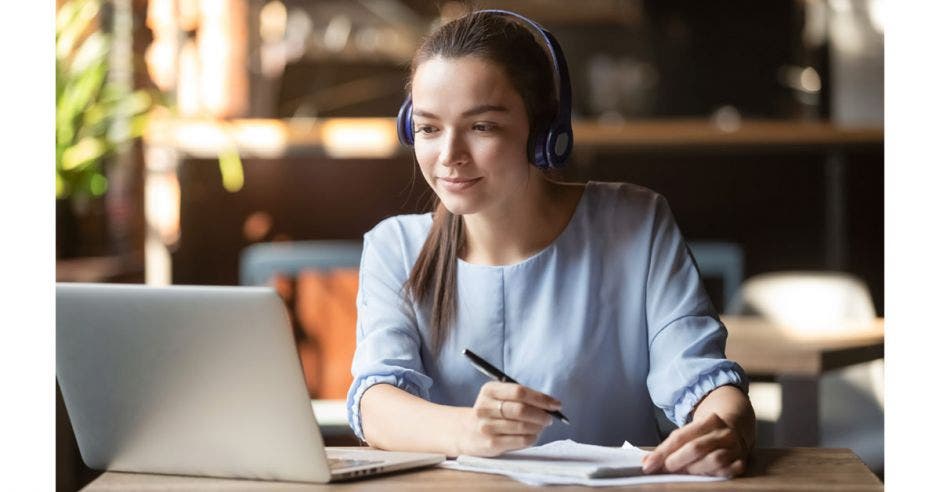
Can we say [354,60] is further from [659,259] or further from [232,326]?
[232,326]

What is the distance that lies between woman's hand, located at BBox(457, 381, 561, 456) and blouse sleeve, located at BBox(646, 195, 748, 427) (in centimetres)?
31

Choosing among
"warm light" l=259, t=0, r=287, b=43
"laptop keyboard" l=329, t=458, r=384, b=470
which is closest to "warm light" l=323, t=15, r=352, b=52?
"warm light" l=259, t=0, r=287, b=43

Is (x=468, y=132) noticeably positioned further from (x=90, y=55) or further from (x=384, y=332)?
(x=90, y=55)

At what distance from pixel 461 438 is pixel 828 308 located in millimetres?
1931

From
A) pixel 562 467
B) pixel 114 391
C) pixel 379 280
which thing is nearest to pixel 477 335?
pixel 379 280

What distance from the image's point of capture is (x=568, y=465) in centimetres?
122

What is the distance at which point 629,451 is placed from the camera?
1.30 metres

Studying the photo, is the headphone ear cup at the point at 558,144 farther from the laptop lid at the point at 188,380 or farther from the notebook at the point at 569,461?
the laptop lid at the point at 188,380

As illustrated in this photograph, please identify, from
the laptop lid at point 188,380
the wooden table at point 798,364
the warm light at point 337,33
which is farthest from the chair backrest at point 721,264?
the warm light at point 337,33

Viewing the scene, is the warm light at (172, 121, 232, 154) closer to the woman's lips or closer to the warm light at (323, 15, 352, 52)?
the warm light at (323, 15, 352, 52)

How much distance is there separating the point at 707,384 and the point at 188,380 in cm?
61

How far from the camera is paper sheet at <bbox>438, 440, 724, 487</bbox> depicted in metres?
1.16

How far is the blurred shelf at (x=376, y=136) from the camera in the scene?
374 cm
